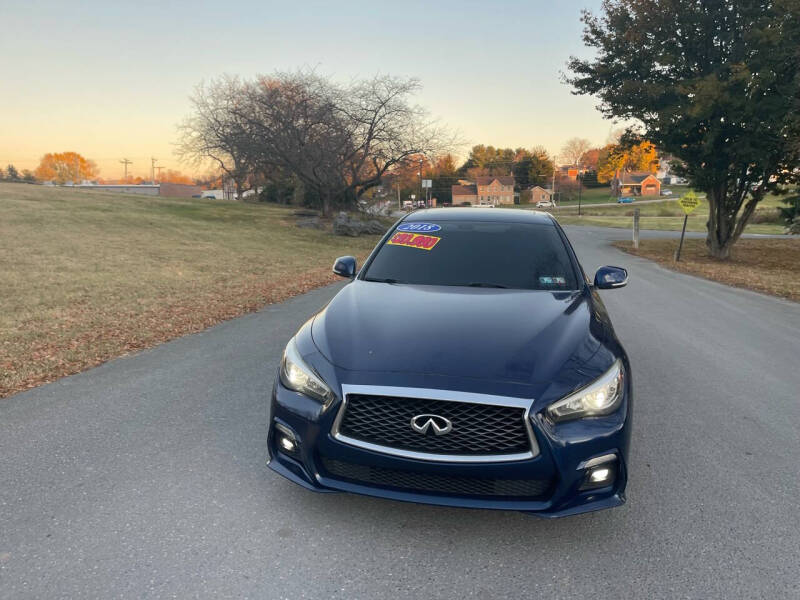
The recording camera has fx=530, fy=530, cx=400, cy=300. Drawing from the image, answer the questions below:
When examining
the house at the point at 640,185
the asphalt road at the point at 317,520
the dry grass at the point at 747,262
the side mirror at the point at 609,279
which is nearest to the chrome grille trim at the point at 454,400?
the asphalt road at the point at 317,520

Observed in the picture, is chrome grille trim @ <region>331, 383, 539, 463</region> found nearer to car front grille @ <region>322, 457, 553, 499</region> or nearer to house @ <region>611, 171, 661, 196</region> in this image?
car front grille @ <region>322, 457, 553, 499</region>

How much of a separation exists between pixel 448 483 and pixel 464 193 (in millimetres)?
113095

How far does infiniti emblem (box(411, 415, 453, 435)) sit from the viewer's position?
8.06ft

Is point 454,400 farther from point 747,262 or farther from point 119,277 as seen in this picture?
point 747,262

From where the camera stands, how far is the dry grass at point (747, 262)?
1352cm

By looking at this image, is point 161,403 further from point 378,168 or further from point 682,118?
point 378,168

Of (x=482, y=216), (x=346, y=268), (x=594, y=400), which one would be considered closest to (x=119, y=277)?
(x=346, y=268)

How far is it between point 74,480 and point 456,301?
255cm

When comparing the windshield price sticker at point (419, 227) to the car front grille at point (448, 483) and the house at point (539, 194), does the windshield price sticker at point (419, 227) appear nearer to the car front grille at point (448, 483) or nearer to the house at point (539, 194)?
the car front grille at point (448, 483)

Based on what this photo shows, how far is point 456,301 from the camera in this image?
343 cm

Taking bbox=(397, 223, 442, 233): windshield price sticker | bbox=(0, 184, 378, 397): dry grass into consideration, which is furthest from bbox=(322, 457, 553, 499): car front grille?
bbox=(0, 184, 378, 397): dry grass

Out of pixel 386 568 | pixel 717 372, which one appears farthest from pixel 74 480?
pixel 717 372

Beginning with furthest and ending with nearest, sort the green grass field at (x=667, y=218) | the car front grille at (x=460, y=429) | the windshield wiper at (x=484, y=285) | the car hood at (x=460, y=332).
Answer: the green grass field at (x=667, y=218), the windshield wiper at (x=484, y=285), the car hood at (x=460, y=332), the car front grille at (x=460, y=429)

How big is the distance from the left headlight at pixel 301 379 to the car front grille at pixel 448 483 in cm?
34
